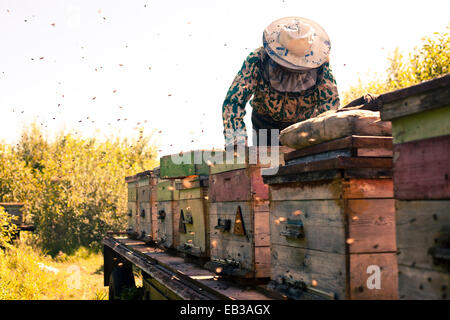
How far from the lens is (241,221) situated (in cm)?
421

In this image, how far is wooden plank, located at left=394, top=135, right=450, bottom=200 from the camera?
2.13 m

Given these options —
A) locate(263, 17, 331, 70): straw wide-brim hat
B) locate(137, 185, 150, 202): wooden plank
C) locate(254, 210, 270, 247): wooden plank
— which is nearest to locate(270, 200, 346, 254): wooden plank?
locate(254, 210, 270, 247): wooden plank

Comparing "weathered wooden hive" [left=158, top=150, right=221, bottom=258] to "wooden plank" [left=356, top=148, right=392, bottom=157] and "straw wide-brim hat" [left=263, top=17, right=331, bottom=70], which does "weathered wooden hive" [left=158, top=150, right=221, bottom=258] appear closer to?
"straw wide-brim hat" [left=263, top=17, right=331, bottom=70]

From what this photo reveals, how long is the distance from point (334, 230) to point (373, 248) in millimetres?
262

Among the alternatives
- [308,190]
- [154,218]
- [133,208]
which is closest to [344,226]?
[308,190]

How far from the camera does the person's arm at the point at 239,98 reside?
513 cm

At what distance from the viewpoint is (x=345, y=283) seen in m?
2.77

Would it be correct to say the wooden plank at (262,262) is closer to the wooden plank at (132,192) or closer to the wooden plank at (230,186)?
the wooden plank at (230,186)

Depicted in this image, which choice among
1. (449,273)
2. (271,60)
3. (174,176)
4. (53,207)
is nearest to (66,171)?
(53,207)

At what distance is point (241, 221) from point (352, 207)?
1.55 meters

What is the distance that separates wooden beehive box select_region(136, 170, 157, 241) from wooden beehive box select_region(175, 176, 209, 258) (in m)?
2.27

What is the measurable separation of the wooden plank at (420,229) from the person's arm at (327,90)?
122 inches

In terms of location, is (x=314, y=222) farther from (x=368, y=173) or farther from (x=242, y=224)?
(x=242, y=224)
